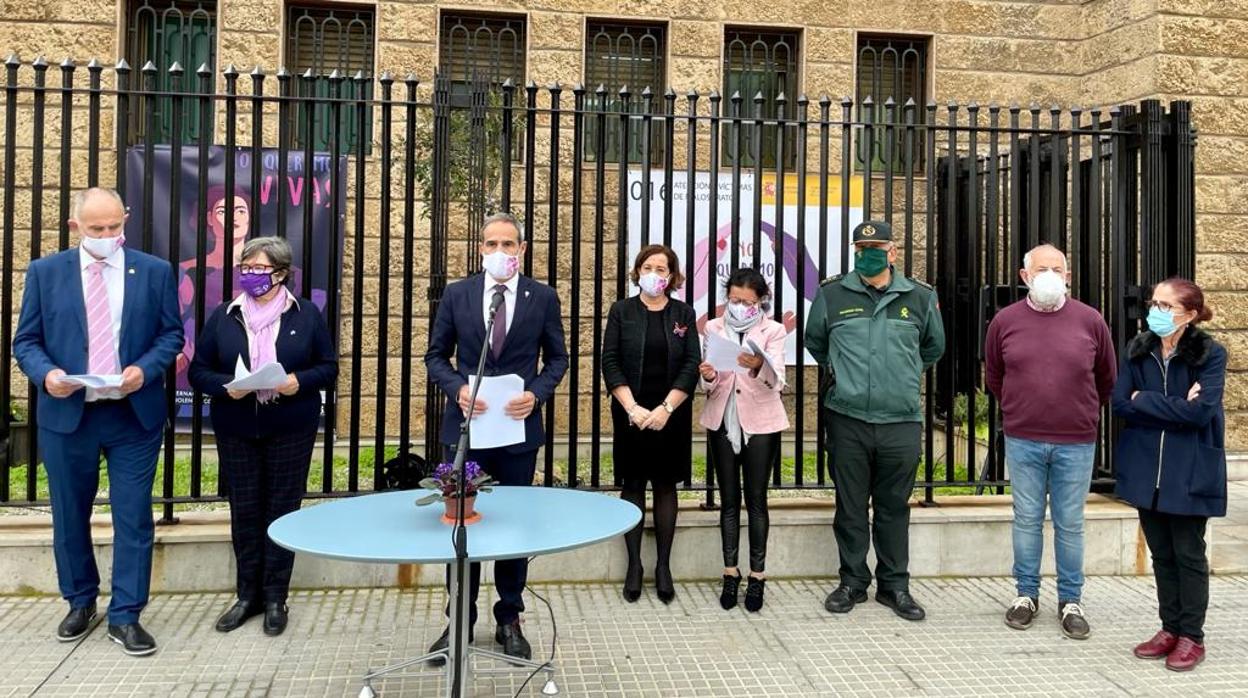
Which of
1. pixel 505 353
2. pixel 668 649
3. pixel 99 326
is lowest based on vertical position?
pixel 668 649

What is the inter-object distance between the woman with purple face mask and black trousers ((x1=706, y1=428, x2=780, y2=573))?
204cm

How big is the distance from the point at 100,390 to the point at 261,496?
865mm

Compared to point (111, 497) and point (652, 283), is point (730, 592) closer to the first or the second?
point (652, 283)

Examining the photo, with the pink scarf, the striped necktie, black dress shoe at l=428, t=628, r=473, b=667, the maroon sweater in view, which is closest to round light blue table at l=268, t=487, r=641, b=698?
black dress shoe at l=428, t=628, r=473, b=667

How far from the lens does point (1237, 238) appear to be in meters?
8.36

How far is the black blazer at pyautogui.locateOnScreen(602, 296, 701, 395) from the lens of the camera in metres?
→ 4.38

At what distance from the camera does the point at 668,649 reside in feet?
13.0

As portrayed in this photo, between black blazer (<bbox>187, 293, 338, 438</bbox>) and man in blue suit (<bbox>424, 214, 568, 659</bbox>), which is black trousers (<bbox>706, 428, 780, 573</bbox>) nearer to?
man in blue suit (<bbox>424, 214, 568, 659</bbox>)

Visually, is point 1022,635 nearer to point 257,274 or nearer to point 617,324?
point 617,324

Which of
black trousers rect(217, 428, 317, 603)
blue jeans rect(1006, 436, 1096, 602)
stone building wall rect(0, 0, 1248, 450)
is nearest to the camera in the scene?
black trousers rect(217, 428, 317, 603)

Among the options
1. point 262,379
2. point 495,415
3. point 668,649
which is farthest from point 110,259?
point 668,649

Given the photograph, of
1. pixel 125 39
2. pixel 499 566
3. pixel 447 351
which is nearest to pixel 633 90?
pixel 125 39

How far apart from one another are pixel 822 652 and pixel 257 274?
125 inches

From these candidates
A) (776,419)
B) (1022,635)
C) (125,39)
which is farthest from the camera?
(125,39)
